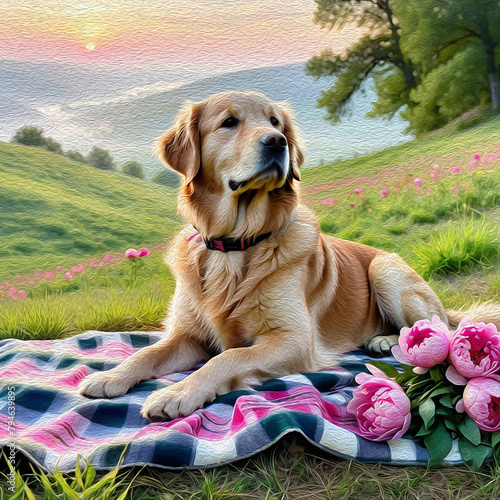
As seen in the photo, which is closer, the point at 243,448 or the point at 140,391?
the point at 243,448

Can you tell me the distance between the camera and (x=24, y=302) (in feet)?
12.0

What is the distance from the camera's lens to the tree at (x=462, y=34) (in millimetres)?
4953

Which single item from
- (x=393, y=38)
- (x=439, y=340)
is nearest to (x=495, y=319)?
(x=439, y=340)

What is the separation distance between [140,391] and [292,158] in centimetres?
135

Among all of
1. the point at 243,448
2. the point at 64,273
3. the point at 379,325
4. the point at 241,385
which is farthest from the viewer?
the point at 64,273

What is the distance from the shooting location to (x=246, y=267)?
2.75 meters

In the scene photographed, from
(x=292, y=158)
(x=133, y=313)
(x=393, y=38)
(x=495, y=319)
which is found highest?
(x=393, y=38)

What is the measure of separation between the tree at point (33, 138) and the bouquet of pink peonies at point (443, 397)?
3.06 meters

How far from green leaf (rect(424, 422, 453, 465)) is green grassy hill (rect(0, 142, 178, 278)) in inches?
107

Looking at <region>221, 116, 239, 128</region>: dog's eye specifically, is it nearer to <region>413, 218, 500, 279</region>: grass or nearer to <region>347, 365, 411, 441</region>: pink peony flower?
<region>347, 365, 411, 441</region>: pink peony flower

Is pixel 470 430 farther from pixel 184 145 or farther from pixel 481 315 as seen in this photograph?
pixel 184 145

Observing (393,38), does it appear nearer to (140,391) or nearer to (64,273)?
(64,273)

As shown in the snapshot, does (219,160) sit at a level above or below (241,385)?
above

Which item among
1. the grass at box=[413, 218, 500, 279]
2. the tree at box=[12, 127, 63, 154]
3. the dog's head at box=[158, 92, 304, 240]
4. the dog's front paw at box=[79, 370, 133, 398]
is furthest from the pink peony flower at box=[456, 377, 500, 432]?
the tree at box=[12, 127, 63, 154]
